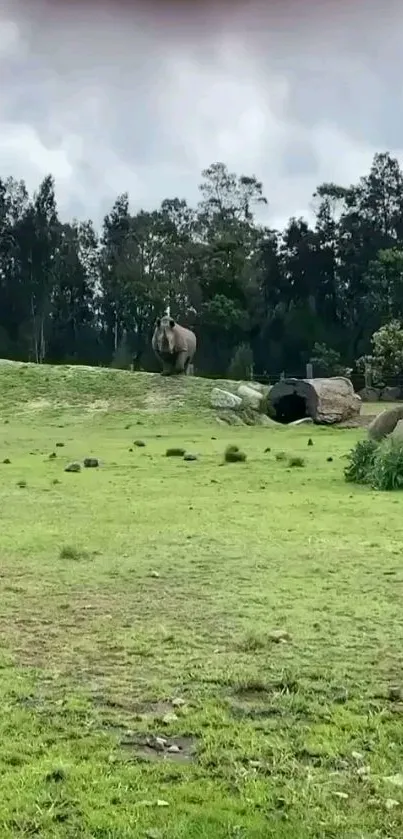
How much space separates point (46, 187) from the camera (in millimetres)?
48531

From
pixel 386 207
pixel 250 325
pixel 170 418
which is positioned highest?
pixel 386 207

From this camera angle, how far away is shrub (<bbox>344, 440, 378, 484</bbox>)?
31.5 ft

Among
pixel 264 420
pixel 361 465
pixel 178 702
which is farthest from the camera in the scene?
pixel 264 420

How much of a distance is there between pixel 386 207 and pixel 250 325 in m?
8.93

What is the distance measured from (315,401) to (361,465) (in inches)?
432

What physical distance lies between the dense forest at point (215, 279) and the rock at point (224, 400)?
73.5 ft

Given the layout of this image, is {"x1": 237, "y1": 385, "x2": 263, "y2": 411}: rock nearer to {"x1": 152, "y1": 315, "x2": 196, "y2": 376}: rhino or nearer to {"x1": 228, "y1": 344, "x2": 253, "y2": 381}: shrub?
{"x1": 152, "y1": 315, "x2": 196, "y2": 376}: rhino

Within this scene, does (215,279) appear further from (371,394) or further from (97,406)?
(97,406)

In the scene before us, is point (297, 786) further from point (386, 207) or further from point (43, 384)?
point (386, 207)

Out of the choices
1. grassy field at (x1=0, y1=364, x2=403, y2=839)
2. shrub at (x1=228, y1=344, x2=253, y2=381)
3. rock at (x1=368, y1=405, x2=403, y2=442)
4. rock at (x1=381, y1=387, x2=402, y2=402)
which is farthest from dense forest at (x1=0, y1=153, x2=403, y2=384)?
grassy field at (x1=0, y1=364, x2=403, y2=839)

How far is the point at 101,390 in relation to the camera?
2319cm

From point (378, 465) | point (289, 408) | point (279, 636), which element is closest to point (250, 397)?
point (289, 408)

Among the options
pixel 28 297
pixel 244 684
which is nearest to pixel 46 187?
pixel 28 297

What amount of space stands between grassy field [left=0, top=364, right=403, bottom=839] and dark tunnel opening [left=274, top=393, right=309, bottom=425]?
13.3 metres
